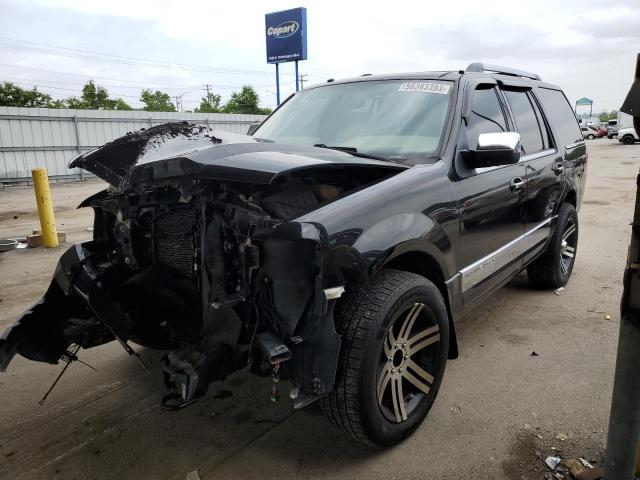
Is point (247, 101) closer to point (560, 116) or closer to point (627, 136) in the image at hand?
point (627, 136)

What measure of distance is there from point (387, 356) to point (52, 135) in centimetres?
1713

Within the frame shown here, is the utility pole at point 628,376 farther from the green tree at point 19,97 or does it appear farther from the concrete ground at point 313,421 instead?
the green tree at point 19,97

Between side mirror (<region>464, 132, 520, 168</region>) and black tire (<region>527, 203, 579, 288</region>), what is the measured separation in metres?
1.99

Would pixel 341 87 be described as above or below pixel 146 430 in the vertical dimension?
above

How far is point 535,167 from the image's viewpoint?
3.81 meters

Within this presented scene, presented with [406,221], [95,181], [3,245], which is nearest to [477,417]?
[406,221]

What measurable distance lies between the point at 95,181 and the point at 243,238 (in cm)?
1685

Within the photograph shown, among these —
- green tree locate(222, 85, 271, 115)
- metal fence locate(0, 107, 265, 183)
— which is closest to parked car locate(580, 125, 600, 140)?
green tree locate(222, 85, 271, 115)

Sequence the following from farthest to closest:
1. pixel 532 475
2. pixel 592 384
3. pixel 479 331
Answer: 1. pixel 479 331
2. pixel 592 384
3. pixel 532 475

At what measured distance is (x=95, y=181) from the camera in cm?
1717

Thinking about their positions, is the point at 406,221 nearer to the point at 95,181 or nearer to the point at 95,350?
the point at 95,350

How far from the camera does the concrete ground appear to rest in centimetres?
238

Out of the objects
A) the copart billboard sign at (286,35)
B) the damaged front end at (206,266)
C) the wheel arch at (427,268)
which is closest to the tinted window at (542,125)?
the wheel arch at (427,268)

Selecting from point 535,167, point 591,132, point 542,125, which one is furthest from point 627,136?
point 535,167
